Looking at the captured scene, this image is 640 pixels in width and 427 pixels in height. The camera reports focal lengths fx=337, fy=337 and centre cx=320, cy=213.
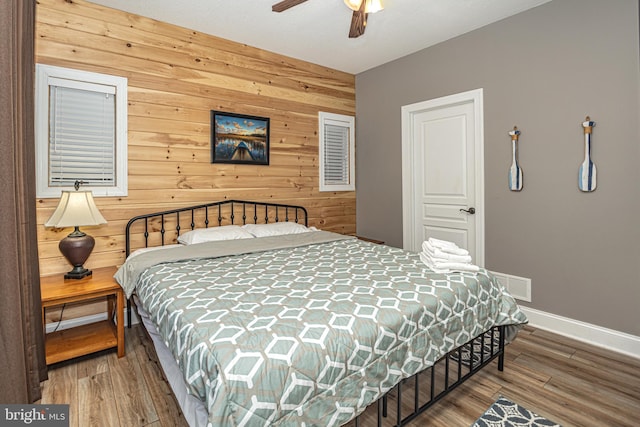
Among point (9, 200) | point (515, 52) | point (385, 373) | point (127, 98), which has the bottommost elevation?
point (385, 373)

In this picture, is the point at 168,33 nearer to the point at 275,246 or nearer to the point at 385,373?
the point at 275,246

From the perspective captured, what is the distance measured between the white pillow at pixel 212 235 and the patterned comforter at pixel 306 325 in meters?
0.61

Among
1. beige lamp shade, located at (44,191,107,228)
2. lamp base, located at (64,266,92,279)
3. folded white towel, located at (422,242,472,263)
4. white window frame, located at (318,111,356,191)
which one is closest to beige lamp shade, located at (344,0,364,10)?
folded white towel, located at (422,242,472,263)

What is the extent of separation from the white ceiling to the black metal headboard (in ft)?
5.60

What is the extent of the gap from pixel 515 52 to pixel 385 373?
3.07 m

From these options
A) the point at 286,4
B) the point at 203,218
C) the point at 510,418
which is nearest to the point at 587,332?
the point at 510,418

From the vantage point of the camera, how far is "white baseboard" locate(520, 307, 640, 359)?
245cm

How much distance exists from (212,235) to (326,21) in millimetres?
2232

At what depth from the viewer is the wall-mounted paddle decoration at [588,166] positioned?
8.52 ft

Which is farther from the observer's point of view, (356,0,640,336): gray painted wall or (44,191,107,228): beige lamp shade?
(356,0,640,336): gray painted wall

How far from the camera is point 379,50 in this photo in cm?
380

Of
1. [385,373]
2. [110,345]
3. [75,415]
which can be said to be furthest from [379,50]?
[75,415]

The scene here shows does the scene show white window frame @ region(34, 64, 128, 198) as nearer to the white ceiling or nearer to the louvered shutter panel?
the white ceiling

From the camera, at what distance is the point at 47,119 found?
2.57 metres
